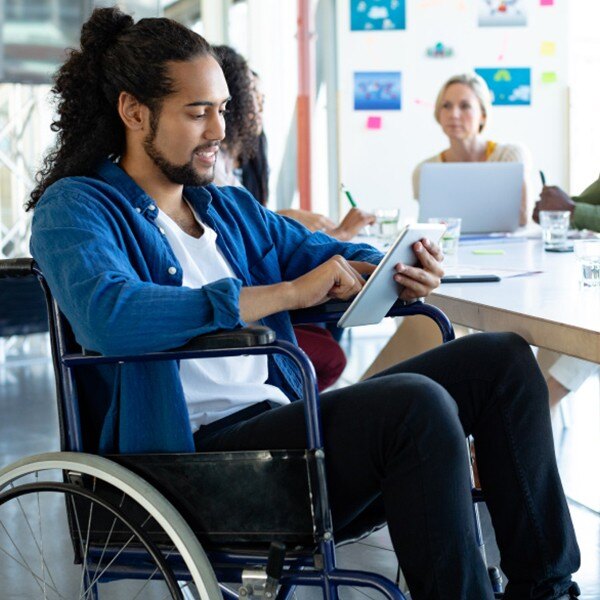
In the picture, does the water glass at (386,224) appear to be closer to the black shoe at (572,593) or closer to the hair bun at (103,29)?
the hair bun at (103,29)

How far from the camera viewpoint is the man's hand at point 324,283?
5.19 feet

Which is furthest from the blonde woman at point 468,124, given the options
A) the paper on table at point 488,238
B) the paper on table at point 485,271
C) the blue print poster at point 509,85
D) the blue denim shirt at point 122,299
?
the blue denim shirt at point 122,299

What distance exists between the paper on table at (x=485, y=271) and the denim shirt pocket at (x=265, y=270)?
443mm

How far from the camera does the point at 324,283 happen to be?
1.60 m

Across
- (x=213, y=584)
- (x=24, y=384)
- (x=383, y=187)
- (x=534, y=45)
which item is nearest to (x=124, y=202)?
(x=213, y=584)

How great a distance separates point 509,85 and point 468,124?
1543 mm

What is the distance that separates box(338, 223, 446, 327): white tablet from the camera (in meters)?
1.57

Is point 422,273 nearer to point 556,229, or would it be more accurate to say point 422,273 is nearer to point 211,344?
point 211,344

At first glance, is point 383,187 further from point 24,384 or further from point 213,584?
point 213,584

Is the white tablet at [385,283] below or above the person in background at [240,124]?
below

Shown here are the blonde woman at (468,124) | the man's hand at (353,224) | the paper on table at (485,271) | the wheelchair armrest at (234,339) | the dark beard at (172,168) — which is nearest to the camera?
the wheelchair armrest at (234,339)

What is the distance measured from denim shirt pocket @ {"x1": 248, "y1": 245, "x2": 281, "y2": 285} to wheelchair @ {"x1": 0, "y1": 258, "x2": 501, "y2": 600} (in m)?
0.41

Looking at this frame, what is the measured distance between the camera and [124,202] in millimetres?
1589

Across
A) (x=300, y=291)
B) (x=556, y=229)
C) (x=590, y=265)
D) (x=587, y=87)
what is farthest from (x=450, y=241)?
(x=587, y=87)
